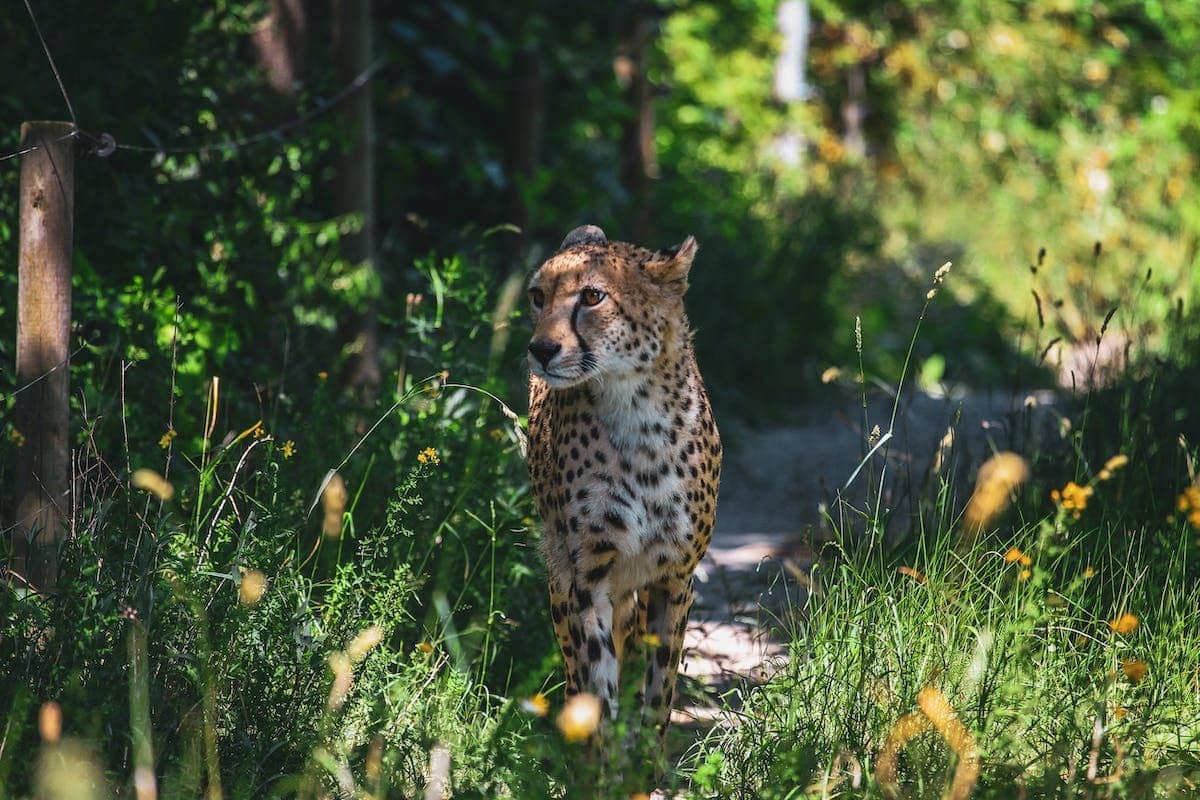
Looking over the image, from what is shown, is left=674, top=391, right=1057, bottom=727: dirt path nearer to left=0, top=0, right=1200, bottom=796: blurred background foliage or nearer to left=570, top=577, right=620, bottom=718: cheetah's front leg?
left=570, top=577, right=620, bottom=718: cheetah's front leg

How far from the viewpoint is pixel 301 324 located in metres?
5.56

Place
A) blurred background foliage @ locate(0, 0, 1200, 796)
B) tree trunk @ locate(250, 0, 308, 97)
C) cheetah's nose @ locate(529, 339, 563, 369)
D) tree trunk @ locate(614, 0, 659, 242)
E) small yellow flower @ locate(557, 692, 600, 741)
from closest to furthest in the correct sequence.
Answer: small yellow flower @ locate(557, 692, 600, 741)
blurred background foliage @ locate(0, 0, 1200, 796)
cheetah's nose @ locate(529, 339, 563, 369)
tree trunk @ locate(250, 0, 308, 97)
tree trunk @ locate(614, 0, 659, 242)

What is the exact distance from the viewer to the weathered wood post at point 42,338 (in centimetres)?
372

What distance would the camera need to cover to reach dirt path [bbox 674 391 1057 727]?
4328 mm

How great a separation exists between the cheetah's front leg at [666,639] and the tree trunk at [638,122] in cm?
587

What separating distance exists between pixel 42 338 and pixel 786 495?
4380 mm

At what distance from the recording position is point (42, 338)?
3.73 metres

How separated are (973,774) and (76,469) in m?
2.40

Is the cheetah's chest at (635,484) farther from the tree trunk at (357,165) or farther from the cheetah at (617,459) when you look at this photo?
the tree trunk at (357,165)

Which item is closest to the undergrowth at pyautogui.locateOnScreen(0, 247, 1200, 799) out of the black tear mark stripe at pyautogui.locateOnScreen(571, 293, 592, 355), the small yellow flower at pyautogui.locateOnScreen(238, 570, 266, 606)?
the small yellow flower at pyautogui.locateOnScreen(238, 570, 266, 606)

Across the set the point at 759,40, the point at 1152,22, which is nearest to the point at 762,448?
the point at 759,40

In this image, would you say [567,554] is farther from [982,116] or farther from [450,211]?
[982,116]

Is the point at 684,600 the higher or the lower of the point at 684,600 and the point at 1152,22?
the lower

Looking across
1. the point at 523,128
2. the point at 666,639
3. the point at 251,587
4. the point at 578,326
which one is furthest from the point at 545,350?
the point at 523,128
